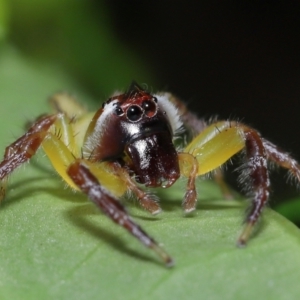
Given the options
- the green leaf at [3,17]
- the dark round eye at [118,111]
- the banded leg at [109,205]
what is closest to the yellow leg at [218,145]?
the dark round eye at [118,111]

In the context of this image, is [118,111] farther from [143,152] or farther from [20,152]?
[20,152]

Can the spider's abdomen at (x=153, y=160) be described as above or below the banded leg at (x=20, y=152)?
below

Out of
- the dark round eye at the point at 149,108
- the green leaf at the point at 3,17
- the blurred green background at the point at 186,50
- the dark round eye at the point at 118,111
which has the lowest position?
the blurred green background at the point at 186,50

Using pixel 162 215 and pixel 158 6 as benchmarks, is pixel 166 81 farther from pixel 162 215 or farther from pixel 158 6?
pixel 162 215

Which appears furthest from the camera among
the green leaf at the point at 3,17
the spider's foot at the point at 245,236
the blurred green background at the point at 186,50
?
the blurred green background at the point at 186,50

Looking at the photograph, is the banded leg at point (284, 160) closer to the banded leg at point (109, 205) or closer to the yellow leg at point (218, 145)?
the yellow leg at point (218, 145)

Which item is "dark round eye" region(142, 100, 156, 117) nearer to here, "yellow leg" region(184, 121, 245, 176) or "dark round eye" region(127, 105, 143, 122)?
"dark round eye" region(127, 105, 143, 122)

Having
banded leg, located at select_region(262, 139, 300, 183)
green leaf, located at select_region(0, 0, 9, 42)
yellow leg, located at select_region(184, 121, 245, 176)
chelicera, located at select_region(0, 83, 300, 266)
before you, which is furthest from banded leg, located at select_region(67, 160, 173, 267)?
green leaf, located at select_region(0, 0, 9, 42)
